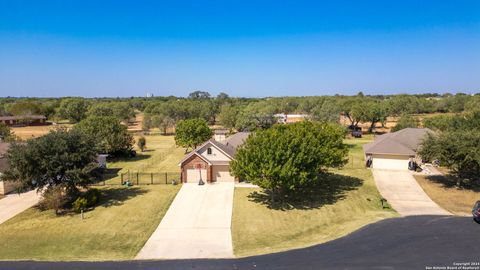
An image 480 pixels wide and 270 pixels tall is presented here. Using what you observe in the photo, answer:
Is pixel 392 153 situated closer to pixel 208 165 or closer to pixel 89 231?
pixel 208 165

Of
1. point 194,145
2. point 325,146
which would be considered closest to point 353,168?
point 325,146

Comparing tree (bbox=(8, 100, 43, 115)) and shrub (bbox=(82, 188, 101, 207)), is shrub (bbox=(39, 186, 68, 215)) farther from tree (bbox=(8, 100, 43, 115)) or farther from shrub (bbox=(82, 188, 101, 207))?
tree (bbox=(8, 100, 43, 115))

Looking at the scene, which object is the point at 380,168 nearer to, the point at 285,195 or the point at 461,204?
the point at 461,204

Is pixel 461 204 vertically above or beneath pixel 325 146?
beneath

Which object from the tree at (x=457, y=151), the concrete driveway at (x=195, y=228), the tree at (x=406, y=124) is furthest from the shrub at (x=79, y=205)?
the tree at (x=406, y=124)

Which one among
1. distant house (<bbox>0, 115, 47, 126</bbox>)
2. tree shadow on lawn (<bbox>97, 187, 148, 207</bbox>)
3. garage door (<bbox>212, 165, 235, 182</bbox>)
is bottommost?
tree shadow on lawn (<bbox>97, 187, 148, 207</bbox>)

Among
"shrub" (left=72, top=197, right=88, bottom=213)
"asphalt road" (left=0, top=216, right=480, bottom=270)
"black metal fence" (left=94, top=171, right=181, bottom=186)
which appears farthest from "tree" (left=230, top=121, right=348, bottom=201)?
"shrub" (left=72, top=197, right=88, bottom=213)
